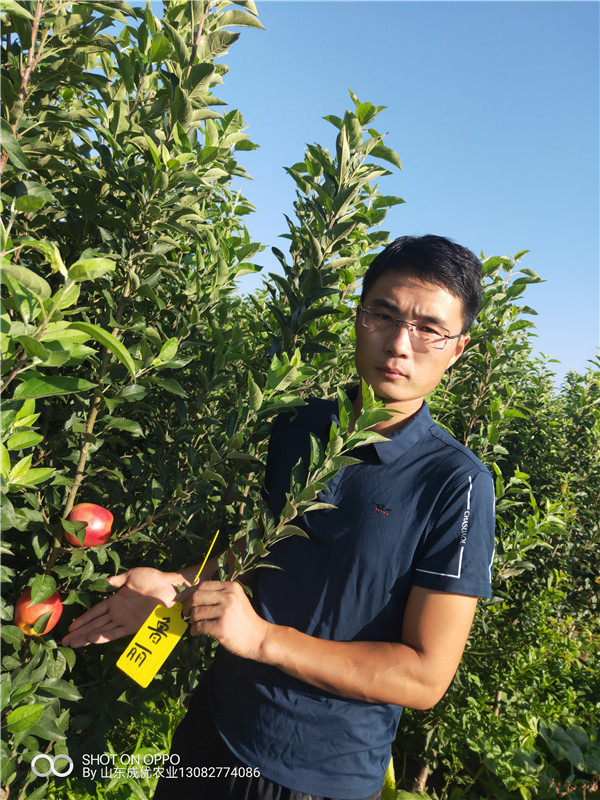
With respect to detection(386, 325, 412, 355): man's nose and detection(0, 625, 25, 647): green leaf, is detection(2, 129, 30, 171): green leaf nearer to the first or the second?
detection(386, 325, 412, 355): man's nose

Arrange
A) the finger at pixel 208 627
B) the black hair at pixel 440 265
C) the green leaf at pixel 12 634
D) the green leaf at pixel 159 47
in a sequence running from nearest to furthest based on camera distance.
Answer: the finger at pixel 208 627 → the green leaf at pixel 12 634 → the black hair at pixel 440 265 → the green leaf at pixel 159 47

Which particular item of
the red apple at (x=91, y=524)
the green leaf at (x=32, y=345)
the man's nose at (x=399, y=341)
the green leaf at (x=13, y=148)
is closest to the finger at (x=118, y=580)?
the red apple at (x=91, y=524)

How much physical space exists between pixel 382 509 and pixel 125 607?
819 mm

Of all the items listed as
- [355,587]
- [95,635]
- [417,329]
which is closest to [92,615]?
[95,635]

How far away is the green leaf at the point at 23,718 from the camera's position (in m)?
1.36

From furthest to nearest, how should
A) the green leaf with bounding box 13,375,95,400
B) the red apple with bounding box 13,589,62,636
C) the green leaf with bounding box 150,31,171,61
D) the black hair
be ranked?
1. the green leaf with bounding box 150,31,171,61
2. the black hair
3. the red apple with bounding box 13,589,62,636
4. the green leaf with bounding box 13,375,95,400

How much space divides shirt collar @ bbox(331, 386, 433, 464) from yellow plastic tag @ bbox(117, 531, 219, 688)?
55 centimetres

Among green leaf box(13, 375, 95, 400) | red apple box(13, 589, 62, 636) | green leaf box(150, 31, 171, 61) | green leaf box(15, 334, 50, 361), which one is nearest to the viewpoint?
green leaf box(15, 334, 50, 361)

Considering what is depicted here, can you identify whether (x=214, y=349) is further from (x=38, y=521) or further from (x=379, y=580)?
(x=379, y=580)

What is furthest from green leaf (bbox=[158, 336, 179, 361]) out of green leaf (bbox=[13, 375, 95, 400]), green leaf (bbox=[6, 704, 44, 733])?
green leaf (bbox=[6, 704, 44, 733])

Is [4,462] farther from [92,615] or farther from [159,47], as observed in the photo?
[159,47]

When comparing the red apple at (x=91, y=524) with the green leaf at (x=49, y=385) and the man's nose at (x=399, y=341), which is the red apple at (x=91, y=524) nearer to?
the green leaf at (x=49, y=385)

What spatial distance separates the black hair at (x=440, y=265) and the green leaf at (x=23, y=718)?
4.82 feet

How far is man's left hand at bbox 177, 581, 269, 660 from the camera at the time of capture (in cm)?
131
